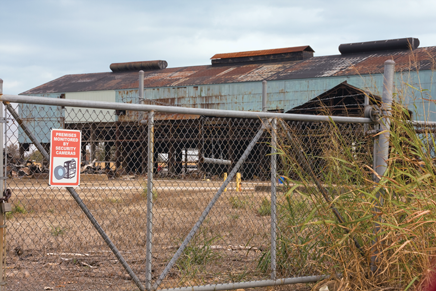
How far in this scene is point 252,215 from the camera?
1098 cm

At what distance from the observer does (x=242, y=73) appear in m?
32.7

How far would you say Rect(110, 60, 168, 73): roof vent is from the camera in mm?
40406

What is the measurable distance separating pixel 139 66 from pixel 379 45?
69.7ft

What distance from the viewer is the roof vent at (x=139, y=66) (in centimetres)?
4041

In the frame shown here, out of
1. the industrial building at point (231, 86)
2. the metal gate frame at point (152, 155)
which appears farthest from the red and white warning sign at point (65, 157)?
the industrial building at point (231, 86)

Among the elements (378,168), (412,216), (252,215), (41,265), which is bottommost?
(252,215)

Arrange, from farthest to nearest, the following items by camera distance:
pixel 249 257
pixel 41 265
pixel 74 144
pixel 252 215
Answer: pixel 252 215
pixel 249 257
pixel 41 265
pixel 74 144

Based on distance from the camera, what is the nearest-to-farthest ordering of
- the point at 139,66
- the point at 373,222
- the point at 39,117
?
1. the point at 373,222
2. the point at 39,117
3. the point at 139,66

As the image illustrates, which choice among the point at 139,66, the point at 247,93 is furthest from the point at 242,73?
the point at 139,66

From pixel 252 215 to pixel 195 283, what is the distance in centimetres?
627

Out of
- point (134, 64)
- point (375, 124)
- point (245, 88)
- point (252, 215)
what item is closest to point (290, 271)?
point (375, 124)

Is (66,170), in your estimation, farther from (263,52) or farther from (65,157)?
(263,52)

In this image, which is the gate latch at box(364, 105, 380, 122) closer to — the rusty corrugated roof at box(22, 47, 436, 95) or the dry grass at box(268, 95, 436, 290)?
the dry grass at box(268, 95, 436, 290)

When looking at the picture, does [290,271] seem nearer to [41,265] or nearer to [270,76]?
[41,265]
